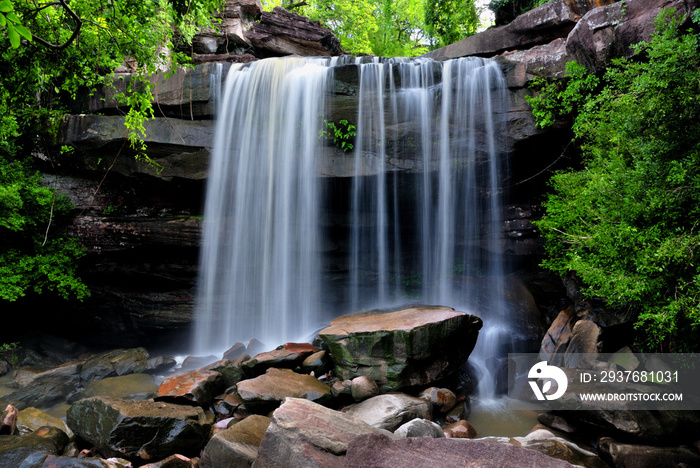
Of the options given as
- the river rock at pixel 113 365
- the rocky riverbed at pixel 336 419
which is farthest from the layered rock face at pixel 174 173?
the rocky riverbed at pixel 336 419

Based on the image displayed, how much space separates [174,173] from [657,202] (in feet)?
35.5

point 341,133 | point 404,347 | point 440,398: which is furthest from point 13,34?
point 341,133

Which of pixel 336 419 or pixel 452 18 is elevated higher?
pixel 452 18

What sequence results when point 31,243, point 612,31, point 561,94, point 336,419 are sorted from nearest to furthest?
point 336,419, point 612,31, point 561,94, point 31,243

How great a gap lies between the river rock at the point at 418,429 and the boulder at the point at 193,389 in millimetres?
3611

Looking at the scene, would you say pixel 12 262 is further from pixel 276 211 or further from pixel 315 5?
pixel 315 5

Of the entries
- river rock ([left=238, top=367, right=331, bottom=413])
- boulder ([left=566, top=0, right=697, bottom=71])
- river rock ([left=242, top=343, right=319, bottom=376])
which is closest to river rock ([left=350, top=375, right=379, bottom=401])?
river rock ([left=238, top=367, right=331, bottom=413])

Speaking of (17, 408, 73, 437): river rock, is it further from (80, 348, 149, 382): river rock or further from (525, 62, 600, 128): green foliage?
(525, 62, 600, 128): green foliage

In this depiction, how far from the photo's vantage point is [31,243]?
10906 mm

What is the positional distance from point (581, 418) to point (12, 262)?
13.1 m

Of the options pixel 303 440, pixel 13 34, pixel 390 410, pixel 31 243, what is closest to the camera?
pixel 13 34

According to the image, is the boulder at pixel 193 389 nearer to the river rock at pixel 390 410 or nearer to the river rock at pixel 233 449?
the river rock at pixel 233 449

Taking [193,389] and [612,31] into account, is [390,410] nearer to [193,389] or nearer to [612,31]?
[193,389]

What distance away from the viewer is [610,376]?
589 centimetres
